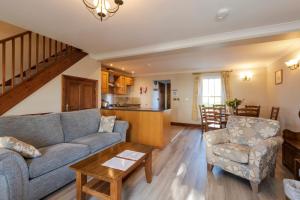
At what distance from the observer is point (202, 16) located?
212cm

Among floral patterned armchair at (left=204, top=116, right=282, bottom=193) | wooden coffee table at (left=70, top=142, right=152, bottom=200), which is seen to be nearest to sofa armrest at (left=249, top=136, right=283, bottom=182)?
floral patterned armchair at (left=204, top=116, right=282, bottom=193)

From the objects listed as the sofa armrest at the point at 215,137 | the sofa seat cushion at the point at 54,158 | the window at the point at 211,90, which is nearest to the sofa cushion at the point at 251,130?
the sofa armrest at the point at 215,137

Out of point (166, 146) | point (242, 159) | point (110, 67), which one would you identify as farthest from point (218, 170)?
point (110, 67)

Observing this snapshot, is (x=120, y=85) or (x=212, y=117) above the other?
(x=120, y=85)

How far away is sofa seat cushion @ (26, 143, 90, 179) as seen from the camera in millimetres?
1691

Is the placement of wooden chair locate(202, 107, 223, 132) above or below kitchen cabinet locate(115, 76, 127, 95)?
below

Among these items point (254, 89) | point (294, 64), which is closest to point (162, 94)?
point (254, 89)

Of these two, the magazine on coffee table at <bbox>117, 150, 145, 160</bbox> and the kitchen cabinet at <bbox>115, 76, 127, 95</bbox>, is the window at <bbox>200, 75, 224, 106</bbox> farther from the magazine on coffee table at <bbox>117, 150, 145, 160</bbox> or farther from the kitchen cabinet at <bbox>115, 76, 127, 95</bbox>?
the magazine on coffee table at <bbox>117, 150, 145, 160</bbox>

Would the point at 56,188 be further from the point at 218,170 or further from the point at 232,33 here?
the point at 232,33

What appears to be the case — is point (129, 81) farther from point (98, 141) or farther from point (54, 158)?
point (54, 158)

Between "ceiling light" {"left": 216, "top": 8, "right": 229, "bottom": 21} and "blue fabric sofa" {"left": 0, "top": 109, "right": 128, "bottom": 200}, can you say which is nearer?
"blue fabric sofa" {"left": 0, "top": 109, "right": 128, "bottom": 200}

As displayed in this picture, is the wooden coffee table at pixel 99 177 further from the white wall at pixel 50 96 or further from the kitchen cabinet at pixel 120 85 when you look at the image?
the kitchen cabinet at pixel 120 85

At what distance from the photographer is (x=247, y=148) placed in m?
2.27

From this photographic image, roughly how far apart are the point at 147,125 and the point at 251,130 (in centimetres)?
215
